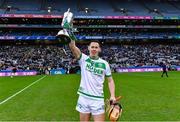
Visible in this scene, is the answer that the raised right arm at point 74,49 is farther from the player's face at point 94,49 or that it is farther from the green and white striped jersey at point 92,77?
the player's face at point 94,49

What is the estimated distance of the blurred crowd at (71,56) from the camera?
65.4 m

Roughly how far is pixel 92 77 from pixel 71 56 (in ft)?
206

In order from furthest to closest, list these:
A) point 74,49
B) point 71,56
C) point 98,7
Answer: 1. point 98,7
2. point 71,56
3. point 74,49

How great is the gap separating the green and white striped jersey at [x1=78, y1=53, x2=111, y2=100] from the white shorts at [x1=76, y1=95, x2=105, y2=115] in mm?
83

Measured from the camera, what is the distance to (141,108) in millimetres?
16703

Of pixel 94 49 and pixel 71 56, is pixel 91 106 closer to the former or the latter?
pixel 94 49

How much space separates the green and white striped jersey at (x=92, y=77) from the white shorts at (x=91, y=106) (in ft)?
0.27

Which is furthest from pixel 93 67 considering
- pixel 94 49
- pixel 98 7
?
pixel 98 7

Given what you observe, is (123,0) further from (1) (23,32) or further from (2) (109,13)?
(1) (23,32)

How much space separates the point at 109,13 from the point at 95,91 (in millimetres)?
72911

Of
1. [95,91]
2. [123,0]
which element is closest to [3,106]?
[95,91]

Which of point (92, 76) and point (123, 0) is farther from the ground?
point (123, 0)

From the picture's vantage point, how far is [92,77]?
8.03 m

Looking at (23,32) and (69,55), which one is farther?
(23,32)
